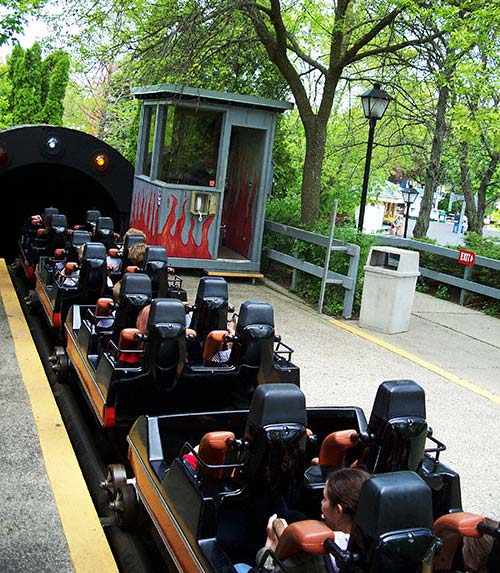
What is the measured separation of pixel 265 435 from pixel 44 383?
378 cm

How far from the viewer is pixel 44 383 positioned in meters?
6.57

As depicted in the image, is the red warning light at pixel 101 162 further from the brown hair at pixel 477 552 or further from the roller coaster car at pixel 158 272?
the brown hair at pixel 477 552

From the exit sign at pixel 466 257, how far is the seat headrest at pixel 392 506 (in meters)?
10.1

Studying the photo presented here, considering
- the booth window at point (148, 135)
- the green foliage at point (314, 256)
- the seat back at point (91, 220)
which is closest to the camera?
the green foliage at point (314, 256)

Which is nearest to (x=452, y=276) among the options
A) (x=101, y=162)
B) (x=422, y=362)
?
(x=422, y=362)

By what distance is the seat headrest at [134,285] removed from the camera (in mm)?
5694

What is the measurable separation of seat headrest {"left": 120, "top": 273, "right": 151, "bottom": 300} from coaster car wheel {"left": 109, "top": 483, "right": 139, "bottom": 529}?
1.73m

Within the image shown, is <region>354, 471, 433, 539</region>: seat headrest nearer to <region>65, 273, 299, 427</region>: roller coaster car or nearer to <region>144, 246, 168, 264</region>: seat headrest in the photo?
<region>65, 273, 299, 427</region>: roller coaster car

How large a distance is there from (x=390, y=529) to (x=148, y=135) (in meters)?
11.9

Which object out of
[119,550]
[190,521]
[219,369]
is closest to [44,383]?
[219,369]

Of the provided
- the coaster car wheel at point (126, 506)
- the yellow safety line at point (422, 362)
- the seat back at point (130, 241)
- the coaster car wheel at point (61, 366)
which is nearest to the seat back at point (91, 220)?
the seat back at point (130, 241)

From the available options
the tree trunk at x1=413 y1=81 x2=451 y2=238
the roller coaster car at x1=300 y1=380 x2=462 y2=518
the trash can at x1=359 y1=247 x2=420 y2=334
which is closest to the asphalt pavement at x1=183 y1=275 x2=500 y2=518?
the trash can at x1=359 y1=247 x2=420 y2=334

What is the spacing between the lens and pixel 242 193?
13.5 meters

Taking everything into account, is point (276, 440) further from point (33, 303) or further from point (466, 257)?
point (466, 257)
